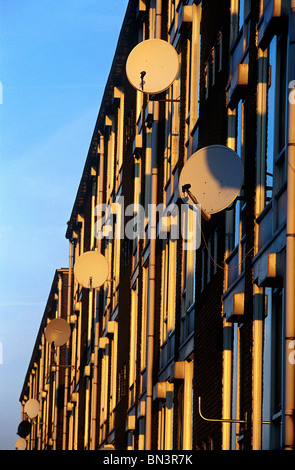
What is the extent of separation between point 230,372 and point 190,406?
4.66m

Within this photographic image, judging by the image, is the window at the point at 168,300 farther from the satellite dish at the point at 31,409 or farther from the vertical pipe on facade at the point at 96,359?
the satellite dish at the point at 31,409

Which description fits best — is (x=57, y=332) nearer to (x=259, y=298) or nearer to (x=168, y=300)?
(x=168, y=300)

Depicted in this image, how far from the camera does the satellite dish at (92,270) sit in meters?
38.5

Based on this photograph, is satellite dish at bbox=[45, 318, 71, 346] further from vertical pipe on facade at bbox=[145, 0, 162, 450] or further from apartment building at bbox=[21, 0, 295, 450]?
vertical pipe on facade at bbox=[145, 0, 162, 450]

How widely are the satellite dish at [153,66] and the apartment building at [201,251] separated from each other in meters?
0.46

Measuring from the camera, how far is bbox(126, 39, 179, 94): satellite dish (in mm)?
26016

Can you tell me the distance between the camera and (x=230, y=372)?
64.3 feet

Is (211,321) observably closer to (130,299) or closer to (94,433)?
(130,299)

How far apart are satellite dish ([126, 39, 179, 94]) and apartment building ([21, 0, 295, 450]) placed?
46 cm

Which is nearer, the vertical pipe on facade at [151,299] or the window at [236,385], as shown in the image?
the window at [236,385]

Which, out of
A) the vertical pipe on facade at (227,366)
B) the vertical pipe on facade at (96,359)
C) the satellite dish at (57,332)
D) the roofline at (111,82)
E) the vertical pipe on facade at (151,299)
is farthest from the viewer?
the satellite dish at (57,332)

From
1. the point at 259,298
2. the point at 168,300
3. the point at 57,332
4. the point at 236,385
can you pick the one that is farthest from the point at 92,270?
the point at 259,298

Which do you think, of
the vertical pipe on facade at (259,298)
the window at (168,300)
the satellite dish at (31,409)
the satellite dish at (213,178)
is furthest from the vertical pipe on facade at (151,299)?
the satellite dish at (31,409)

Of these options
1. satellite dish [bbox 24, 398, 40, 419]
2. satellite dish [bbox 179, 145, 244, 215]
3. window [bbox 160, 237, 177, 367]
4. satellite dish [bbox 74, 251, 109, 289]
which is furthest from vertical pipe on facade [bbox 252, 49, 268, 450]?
satellite dish [bbox 24, 398, 40, 419]
